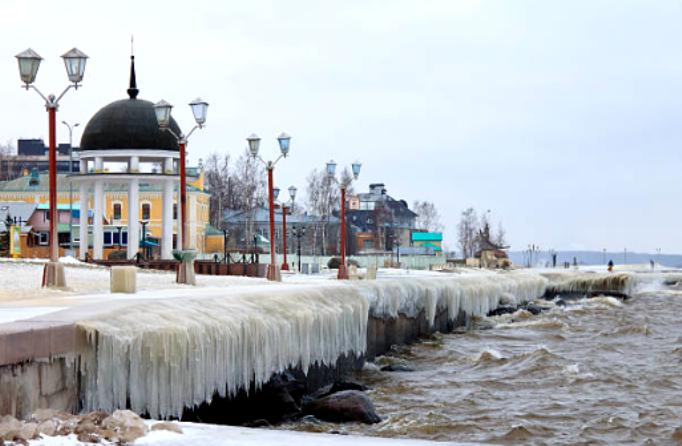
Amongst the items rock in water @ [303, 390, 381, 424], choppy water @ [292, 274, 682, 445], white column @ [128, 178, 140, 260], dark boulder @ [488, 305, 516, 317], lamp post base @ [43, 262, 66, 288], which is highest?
white column @ [128, 178, 140, 260]

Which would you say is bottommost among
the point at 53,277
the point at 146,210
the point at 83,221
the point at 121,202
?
the point at 53,277

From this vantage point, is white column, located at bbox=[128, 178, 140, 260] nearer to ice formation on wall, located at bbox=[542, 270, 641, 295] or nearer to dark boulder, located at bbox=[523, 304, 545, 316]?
dark boulder, located at bbox=[523, 304, 545, 316]

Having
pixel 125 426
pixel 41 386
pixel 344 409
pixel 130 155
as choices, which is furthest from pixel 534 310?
pixel 125 426

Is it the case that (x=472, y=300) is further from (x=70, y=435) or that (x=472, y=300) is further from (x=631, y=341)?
(x=70, y=435)

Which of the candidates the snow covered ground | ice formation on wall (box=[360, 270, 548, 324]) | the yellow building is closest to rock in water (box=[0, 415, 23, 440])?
the snow covered ground

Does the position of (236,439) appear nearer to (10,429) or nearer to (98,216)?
(10,429)

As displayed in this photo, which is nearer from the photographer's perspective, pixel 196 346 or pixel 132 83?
pixel 196 346

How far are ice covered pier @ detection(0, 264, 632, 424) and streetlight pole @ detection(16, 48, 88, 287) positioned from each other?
1.01 metres

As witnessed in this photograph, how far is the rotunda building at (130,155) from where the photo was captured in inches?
1966

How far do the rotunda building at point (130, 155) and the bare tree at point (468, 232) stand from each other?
397 ft

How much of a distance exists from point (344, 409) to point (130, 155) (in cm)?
3380

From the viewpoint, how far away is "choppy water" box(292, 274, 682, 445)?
18.5 meters

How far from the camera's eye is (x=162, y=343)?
1418 centimetres

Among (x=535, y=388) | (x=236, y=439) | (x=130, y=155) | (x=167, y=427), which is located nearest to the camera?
(x=236, y=439)
